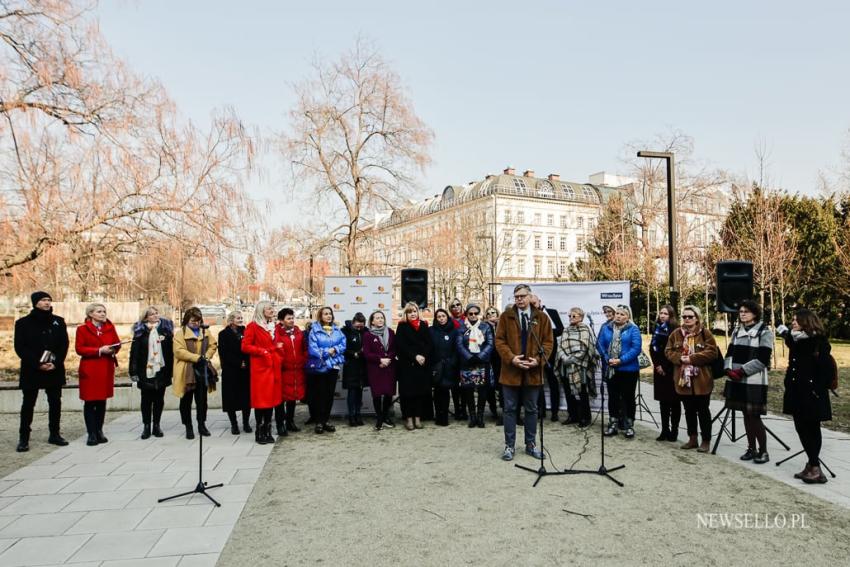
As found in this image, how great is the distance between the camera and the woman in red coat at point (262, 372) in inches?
300

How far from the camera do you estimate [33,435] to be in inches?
321

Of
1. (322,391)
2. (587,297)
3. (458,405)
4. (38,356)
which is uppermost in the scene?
(587,297)

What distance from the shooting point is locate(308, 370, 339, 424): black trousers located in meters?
8.24

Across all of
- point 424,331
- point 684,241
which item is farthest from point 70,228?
point 684,241

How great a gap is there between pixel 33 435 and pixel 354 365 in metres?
4.71

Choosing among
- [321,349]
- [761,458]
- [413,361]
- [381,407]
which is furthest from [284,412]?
[761,458]

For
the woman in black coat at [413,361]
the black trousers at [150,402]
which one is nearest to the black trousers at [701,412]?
the woman in black coat at [413,361]

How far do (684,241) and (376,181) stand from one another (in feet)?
49.3

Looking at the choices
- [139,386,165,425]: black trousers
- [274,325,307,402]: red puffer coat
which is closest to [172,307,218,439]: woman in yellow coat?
[139,386,165,425]: black trousers

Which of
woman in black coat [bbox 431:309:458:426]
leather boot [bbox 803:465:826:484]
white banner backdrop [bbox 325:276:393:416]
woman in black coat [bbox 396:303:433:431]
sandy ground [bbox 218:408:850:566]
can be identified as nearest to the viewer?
sandy ground [bbox 218:408:850:566]

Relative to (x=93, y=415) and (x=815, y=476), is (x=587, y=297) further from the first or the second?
(x=93, y=415)

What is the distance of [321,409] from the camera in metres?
8.28

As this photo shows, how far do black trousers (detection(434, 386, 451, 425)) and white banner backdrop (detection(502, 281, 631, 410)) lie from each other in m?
1.70

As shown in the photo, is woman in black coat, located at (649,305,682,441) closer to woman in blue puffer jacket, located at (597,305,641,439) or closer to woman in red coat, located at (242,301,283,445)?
woman in blue puffer jacket, located at (597,305,641,439)
